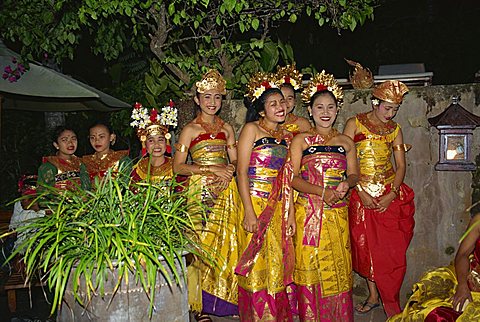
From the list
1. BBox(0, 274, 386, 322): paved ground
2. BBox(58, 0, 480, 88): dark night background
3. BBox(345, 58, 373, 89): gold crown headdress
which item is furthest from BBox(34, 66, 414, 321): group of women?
BBox(58, 0, 480, 88): dark night background

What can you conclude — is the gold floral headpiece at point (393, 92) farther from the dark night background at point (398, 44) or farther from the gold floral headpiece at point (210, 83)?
the dark night background at point (398, 44)

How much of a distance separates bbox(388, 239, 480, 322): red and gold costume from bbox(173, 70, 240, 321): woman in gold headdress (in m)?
1.36

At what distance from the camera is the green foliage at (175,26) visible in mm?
4918

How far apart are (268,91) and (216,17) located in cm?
114

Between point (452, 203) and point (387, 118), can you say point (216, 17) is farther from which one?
point (452, 203)

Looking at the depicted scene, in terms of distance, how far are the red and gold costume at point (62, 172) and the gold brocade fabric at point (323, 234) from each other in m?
1.93

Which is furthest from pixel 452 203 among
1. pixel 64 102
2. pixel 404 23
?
pixel 404 23

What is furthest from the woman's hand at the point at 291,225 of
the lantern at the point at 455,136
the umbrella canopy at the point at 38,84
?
the umbrella canopy at the point at 38,84

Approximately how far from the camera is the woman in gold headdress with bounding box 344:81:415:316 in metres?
4.68

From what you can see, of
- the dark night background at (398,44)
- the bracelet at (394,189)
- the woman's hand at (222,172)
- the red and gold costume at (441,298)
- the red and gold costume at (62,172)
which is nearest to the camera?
the red and gold costume at (441,298)

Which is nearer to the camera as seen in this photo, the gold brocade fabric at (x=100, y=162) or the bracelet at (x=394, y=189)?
the bracelet at (x=394, y=189)

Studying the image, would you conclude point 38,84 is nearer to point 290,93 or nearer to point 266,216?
point 290,93

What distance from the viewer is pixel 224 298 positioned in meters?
4.57

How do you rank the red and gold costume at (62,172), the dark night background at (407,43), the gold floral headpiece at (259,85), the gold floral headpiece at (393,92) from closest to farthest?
the gold floral headpiece at (259,85), the gold floral headpiece at (393,92), the red and gold costume at (62,172), the dark night background at (407,43)
